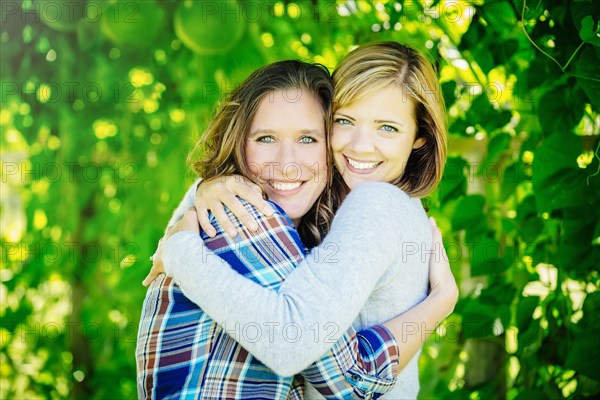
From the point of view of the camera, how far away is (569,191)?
1.18 metres

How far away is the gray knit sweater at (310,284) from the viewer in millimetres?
886

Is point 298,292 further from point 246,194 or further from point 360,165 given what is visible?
point 360,165

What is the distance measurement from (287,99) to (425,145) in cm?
22

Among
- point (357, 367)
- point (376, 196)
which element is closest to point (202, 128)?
point (376, 196)

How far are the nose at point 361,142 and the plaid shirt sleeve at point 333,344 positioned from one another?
Result: 0.58 ft

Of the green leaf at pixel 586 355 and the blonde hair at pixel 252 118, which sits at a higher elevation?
the blonde hair at pixel 252 118

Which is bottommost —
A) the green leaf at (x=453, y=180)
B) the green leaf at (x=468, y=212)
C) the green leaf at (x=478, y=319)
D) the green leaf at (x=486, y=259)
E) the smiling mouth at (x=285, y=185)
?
the green leaf at (x=478, y=319)

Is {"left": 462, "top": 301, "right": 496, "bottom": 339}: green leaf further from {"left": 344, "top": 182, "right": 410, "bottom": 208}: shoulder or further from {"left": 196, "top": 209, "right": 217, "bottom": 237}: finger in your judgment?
{"left": 196, "top": 209, "right": 217, "bottom": 237}: finger

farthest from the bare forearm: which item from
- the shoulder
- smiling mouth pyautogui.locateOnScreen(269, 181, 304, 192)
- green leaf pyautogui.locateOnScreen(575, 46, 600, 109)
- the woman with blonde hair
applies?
green leaf pyautogui.locateOnScreen(575, 46, 600, 109)

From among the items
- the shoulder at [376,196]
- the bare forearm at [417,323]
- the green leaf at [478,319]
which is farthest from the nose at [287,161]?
the green leaf at [478,319]

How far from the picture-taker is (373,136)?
1.13m

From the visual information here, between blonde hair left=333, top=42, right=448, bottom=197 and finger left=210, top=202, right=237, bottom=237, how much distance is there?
0.81 feet

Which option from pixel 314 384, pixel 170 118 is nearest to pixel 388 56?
pixel 314 384

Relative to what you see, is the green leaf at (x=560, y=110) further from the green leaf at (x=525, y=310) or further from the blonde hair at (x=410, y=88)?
the green leaf at (x=525, y=310)
